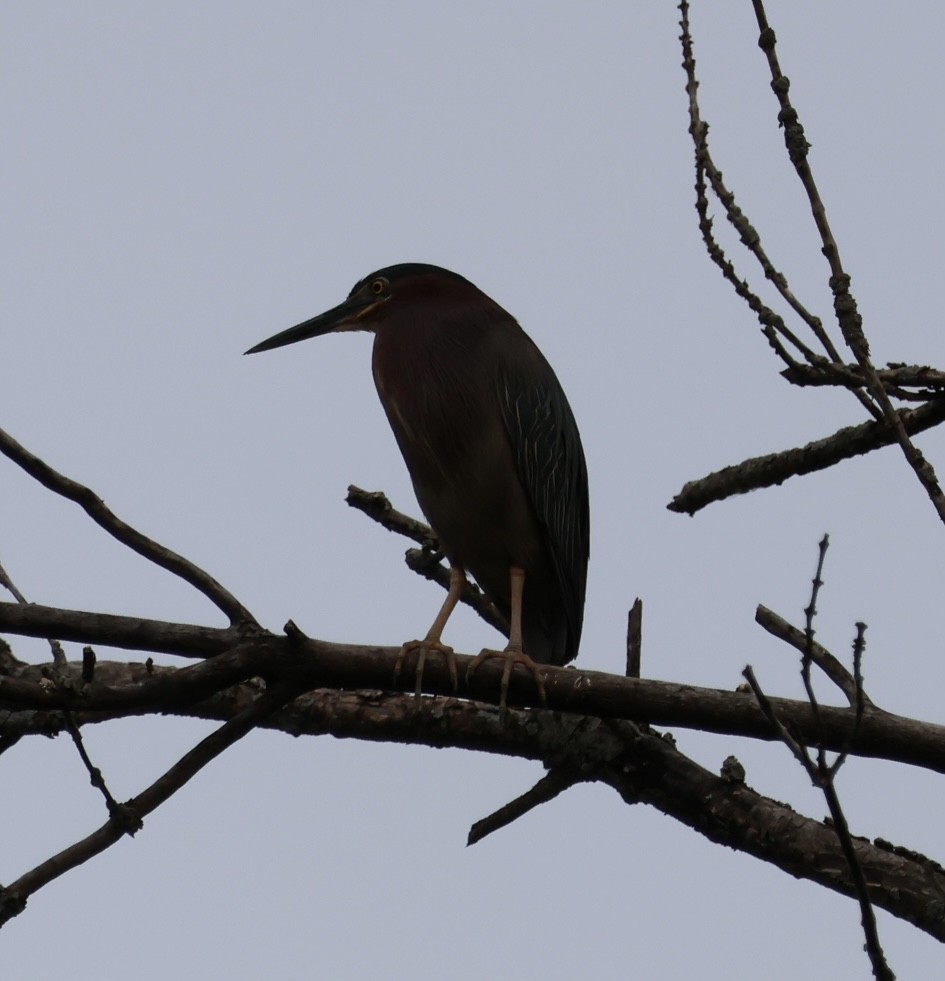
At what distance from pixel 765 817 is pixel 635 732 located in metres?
0.38

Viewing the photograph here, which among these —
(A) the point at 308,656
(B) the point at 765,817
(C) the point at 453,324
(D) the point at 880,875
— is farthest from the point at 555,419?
(A) the point at 308,656

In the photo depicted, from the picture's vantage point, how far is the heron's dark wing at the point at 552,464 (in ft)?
13.6

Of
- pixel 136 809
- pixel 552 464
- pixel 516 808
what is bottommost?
pixel 136 809

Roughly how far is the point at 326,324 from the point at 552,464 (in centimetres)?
96

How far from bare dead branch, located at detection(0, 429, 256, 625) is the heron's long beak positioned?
218 centimetres

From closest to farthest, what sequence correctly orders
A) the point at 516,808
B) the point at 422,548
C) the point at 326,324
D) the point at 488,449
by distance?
the point at 516,808, the point at 488,449, the point at 422,548, the point at 326,324

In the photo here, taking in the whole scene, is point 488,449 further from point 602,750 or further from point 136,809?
point 136,809

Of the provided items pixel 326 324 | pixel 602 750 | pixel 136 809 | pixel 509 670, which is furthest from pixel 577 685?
pixel 326 324

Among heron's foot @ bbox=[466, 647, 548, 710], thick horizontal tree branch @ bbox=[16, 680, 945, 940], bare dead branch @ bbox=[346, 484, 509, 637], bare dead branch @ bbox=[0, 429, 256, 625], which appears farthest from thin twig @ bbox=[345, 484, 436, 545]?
bare dead branch @ bbox=[0, 429, 256, 625]

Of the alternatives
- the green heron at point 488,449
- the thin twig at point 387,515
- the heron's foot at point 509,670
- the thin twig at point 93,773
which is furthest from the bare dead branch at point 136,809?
the thin twig at point 387,515

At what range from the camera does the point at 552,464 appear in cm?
429

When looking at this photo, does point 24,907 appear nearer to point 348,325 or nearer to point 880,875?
point 880,875

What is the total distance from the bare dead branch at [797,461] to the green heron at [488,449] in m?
0.97

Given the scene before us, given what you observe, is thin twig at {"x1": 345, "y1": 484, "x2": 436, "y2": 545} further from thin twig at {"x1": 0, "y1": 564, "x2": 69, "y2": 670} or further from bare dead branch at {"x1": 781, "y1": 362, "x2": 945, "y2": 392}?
bare dead branch at {"x1": 781, "y1": 362, "x2": 945, "y2": 392}
